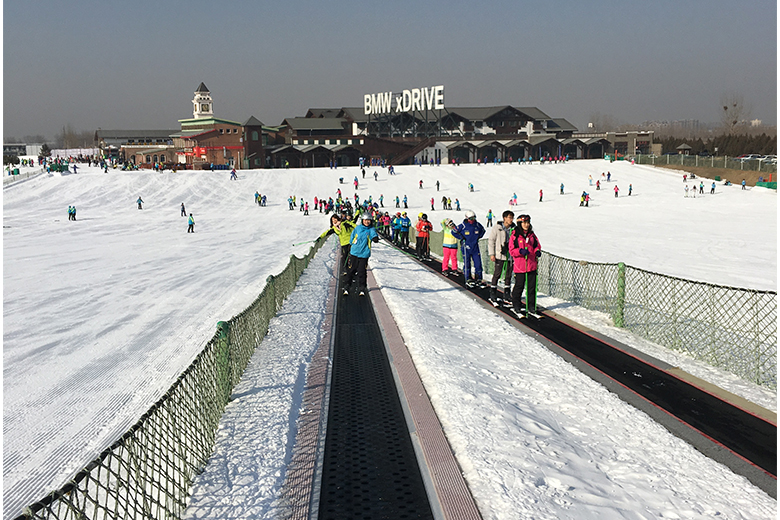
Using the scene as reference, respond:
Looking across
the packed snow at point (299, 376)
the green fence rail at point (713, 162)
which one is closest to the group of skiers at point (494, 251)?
the packed snow at point (299, 376)

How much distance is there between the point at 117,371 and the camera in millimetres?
7367

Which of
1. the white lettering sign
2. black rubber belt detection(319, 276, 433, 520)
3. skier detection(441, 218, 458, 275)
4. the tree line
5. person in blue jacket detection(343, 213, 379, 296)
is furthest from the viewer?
the white lettering sign

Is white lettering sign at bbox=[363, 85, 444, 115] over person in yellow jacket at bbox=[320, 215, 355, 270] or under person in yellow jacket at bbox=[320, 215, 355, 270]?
over

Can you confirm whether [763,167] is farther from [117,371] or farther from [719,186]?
[117,371]

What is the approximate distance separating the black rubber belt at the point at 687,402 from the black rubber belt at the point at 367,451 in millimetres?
2326

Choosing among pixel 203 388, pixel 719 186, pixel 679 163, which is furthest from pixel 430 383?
pixel 679 163

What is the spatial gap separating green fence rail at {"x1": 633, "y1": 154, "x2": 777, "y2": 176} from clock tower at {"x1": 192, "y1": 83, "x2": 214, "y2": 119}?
232 feet

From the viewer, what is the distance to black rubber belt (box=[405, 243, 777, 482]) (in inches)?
165

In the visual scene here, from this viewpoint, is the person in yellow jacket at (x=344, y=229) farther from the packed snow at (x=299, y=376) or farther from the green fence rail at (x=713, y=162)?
the green fence rail at (x=713, y=162)

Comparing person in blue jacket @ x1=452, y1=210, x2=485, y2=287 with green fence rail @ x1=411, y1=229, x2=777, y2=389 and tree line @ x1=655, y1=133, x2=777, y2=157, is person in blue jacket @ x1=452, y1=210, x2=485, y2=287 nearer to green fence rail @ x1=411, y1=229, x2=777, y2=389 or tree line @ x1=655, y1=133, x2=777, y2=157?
green fence rail @ x1=411, y1=229, x2=777, y2=389

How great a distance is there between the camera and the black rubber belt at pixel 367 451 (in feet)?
11.0

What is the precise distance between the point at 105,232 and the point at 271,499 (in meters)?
32.8

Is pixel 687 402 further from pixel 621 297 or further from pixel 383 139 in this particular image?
pixel 383 139

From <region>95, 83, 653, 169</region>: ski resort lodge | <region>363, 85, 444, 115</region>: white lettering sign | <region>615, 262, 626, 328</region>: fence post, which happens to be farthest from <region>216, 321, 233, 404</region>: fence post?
<region>363, 85, 444, 115</region>: white lettering sign
